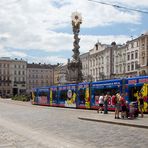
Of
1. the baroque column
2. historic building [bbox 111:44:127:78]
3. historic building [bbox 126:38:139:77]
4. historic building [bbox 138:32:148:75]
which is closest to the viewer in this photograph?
the baroque column

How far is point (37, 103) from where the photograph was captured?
62.5m

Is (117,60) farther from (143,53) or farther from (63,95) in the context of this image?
(63,95)

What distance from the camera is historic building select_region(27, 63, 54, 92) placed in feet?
617

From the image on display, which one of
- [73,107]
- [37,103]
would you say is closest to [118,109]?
[73,107]

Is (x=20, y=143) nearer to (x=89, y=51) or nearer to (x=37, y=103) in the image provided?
(x=37, y=103)

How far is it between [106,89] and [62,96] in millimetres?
12211

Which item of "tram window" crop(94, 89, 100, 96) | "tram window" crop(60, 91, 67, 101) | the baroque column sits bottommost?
"tram window" crop(60, 91, 67, 101)

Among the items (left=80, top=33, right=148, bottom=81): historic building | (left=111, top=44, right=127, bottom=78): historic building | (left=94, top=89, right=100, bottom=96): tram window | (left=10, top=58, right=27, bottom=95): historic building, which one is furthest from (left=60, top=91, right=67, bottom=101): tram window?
(left=10, top=58, right=27, bottom=95): historic building

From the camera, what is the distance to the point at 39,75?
190 m

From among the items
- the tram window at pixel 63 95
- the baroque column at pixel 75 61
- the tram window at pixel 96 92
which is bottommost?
the tram window at pixel 63 95

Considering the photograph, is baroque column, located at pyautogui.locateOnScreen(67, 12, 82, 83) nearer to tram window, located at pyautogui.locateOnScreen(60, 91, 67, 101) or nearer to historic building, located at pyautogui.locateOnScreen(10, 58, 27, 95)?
tram window, located at pyautogui.locateOnScreen(60, 91, 67, 101)

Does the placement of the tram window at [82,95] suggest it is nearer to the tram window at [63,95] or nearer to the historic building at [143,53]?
the tram window at [63,95]

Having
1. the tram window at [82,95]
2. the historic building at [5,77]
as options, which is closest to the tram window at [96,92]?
the tram window at [82,95]

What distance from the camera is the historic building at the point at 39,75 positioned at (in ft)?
617
